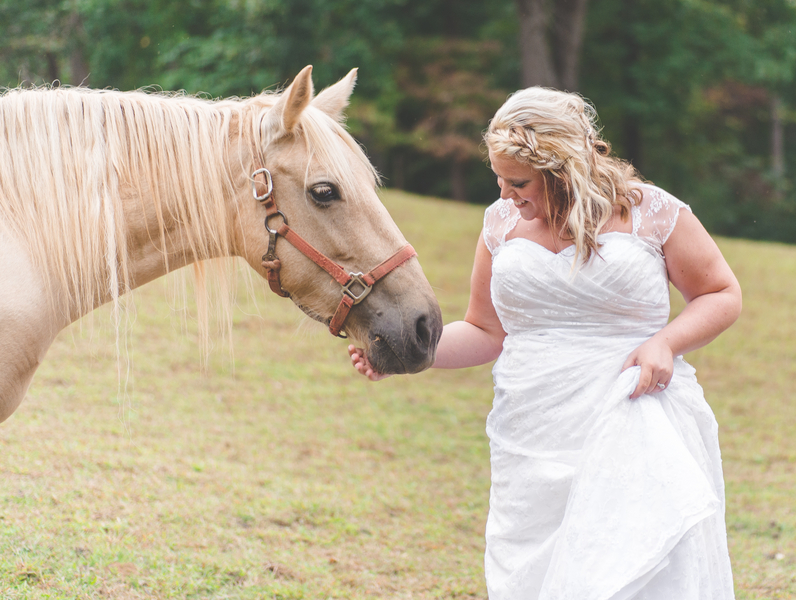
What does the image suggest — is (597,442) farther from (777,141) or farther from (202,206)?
(777,141)

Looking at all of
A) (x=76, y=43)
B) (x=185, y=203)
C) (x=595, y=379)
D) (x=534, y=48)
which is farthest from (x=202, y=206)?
(x=76, y=43)

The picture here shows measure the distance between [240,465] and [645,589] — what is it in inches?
129

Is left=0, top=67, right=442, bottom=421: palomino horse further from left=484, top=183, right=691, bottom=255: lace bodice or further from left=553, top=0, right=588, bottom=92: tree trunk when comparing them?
left=553, top=0, right=588, bottom=92: tree trunk

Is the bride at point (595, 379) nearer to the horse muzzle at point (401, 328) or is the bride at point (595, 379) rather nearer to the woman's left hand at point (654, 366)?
the woman's left hand at point (654, 366)

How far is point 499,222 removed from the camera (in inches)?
92.3

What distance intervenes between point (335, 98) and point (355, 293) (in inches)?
29.4

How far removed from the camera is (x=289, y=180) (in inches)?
85.2

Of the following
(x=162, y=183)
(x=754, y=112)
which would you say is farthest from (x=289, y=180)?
(x=754, y=112)

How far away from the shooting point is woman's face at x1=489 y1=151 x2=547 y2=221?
6.79 ft

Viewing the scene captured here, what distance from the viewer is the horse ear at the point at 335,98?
7.88ft

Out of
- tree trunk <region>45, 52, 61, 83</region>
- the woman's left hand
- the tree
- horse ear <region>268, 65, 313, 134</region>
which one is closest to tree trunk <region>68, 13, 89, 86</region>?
tree trunk <region>45, 52, 61, 83</region>

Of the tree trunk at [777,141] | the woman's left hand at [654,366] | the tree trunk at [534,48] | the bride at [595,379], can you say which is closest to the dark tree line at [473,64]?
the tree trunk at [534,48]

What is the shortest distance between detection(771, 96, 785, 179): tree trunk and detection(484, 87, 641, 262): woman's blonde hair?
26.0 meters

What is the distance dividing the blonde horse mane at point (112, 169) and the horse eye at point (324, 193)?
49 mm
